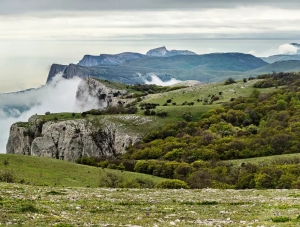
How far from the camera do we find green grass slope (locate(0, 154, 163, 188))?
6256 centimetres

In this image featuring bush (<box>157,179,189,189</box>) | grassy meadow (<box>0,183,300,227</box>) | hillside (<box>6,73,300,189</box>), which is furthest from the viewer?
hillside (<box>6,73,300,189</box>)

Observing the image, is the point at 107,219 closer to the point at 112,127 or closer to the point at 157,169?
the point at 157,169

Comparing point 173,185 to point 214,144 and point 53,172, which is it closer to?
point 53,172

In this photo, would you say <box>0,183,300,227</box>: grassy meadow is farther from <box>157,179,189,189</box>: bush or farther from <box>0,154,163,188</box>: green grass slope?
<box>0,154,163,188</box>: green grass slope

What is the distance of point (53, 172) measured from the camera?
69.5 meters

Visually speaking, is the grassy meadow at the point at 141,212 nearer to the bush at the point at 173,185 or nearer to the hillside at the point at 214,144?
the bush at the point at 173,185

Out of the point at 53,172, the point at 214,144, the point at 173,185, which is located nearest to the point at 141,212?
the point at 173,185

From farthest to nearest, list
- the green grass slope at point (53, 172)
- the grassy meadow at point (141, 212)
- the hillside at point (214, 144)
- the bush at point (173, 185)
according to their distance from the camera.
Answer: the hillside at point (214, 144) → the green grass slope at point (53, 172) → the bush at point (173, 185) → the grassy meadow at point (141, 212)

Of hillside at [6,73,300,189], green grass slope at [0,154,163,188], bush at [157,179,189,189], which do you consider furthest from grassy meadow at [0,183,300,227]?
hillside at [6,73,300,189]

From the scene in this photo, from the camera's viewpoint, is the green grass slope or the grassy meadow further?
the green grass slope

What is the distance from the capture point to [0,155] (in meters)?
73.6

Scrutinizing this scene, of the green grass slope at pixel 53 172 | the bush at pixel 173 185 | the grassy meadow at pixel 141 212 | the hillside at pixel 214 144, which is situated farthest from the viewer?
the hillside at pixel 214 144

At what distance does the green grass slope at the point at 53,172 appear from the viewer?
6256 cm

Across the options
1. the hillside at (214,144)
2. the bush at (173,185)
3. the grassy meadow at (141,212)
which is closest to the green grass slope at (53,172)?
the bush at (173,185)
